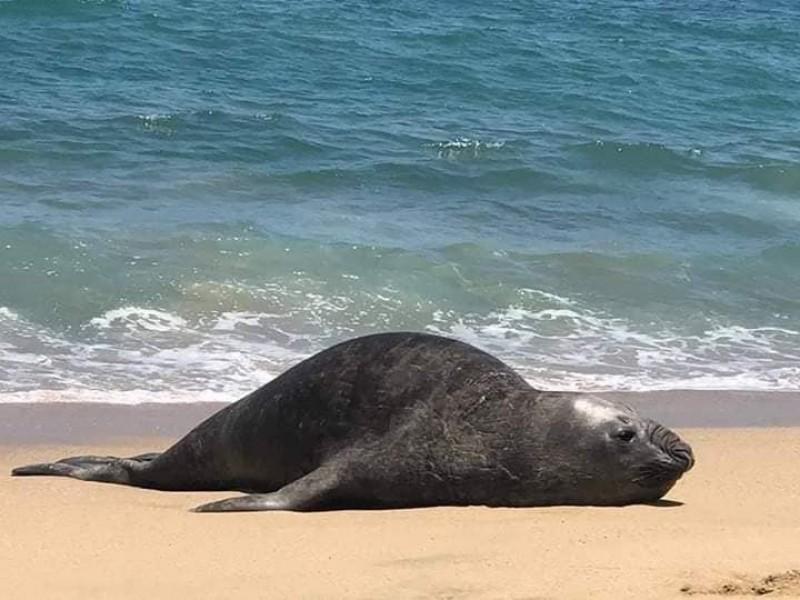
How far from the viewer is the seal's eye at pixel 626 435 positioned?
618cm

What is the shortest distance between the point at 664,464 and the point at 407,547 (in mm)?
1261

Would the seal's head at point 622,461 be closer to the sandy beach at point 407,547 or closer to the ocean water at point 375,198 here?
the sandy beach at point 407,547

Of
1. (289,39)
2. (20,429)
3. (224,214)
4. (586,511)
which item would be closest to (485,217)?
(224,214)

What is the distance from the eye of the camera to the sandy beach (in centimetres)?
476

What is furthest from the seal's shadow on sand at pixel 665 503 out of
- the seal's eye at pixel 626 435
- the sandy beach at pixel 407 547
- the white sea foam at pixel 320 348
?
the white sea foam at pixel 320 348

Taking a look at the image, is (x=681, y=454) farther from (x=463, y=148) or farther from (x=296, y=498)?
(x=463, y=148)

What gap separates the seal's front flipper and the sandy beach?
96mm

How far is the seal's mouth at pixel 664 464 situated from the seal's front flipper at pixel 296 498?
47.2 inches

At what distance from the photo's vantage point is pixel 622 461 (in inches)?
243

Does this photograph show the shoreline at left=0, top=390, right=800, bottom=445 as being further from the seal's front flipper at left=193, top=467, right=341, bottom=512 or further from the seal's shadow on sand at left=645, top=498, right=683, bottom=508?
the seal's shadow on sand at left=645, top=498, right=683, bottom=508

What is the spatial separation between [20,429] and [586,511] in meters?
3.12

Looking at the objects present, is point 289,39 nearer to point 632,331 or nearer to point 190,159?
point 190,159

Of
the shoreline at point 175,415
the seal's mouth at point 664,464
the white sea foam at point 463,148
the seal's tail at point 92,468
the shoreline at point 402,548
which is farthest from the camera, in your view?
the white sea foam at point 463,148

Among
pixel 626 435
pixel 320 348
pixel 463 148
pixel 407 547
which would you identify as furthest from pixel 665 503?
pixel 463 148
